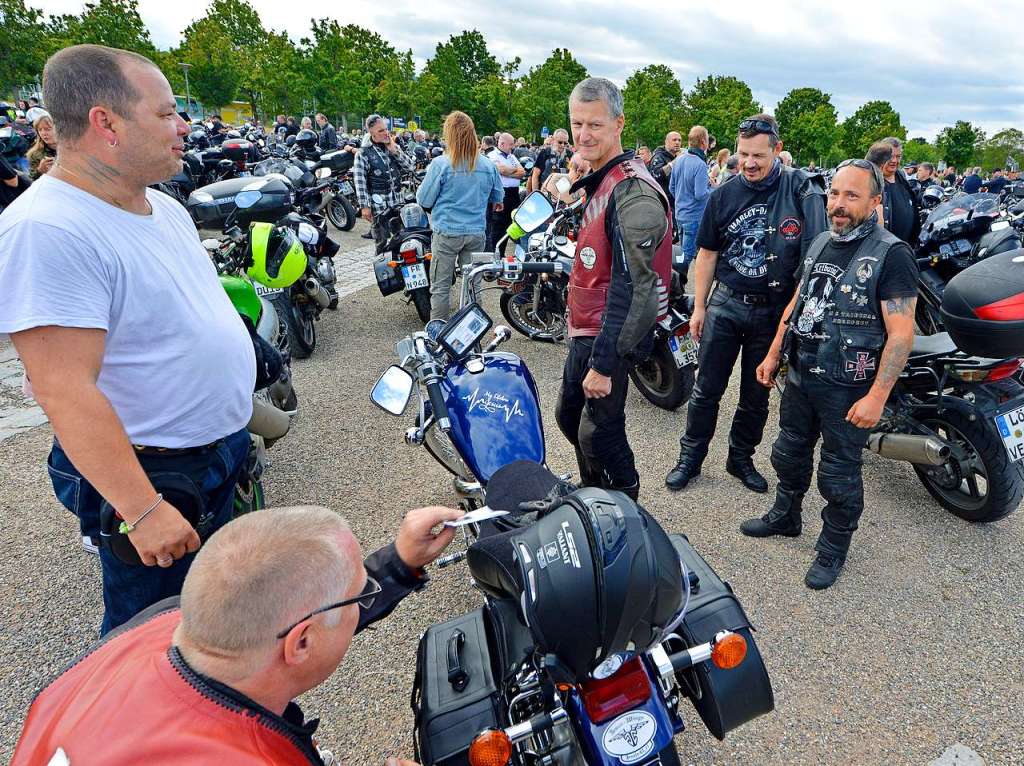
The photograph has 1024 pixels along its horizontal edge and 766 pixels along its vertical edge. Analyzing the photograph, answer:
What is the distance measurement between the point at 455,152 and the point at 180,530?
4202 millimetres

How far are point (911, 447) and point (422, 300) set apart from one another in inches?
159

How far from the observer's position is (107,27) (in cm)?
3822

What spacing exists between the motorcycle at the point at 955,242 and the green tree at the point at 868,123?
5181cm

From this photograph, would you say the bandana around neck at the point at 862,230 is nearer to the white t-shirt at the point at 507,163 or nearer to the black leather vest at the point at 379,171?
the black leather vest at the point at 379,171

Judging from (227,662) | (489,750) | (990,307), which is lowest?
(489,750)

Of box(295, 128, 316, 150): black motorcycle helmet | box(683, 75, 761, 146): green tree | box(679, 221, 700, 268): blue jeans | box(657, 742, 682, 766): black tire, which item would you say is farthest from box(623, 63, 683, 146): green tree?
box(657, 742, 682, 766): black tire

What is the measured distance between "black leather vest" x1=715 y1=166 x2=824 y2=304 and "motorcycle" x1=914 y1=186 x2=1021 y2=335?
4.53ft

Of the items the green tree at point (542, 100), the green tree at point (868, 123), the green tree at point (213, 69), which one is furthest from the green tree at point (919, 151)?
the green tree at point (213, 69)

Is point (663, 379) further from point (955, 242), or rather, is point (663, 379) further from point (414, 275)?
point (414, 275)

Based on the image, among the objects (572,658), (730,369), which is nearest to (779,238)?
(730,369)

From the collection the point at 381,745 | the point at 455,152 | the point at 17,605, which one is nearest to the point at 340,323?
the point at 455,152

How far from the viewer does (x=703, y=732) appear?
1958 millimetres

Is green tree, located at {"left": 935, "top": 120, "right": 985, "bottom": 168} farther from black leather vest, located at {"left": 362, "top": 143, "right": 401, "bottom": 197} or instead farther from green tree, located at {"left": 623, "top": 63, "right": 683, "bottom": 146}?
black leather vest, located at {"left": 362, "top": 143, "right": 401, "bottom": 197}

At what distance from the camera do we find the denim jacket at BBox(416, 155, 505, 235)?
5035 millimetres
